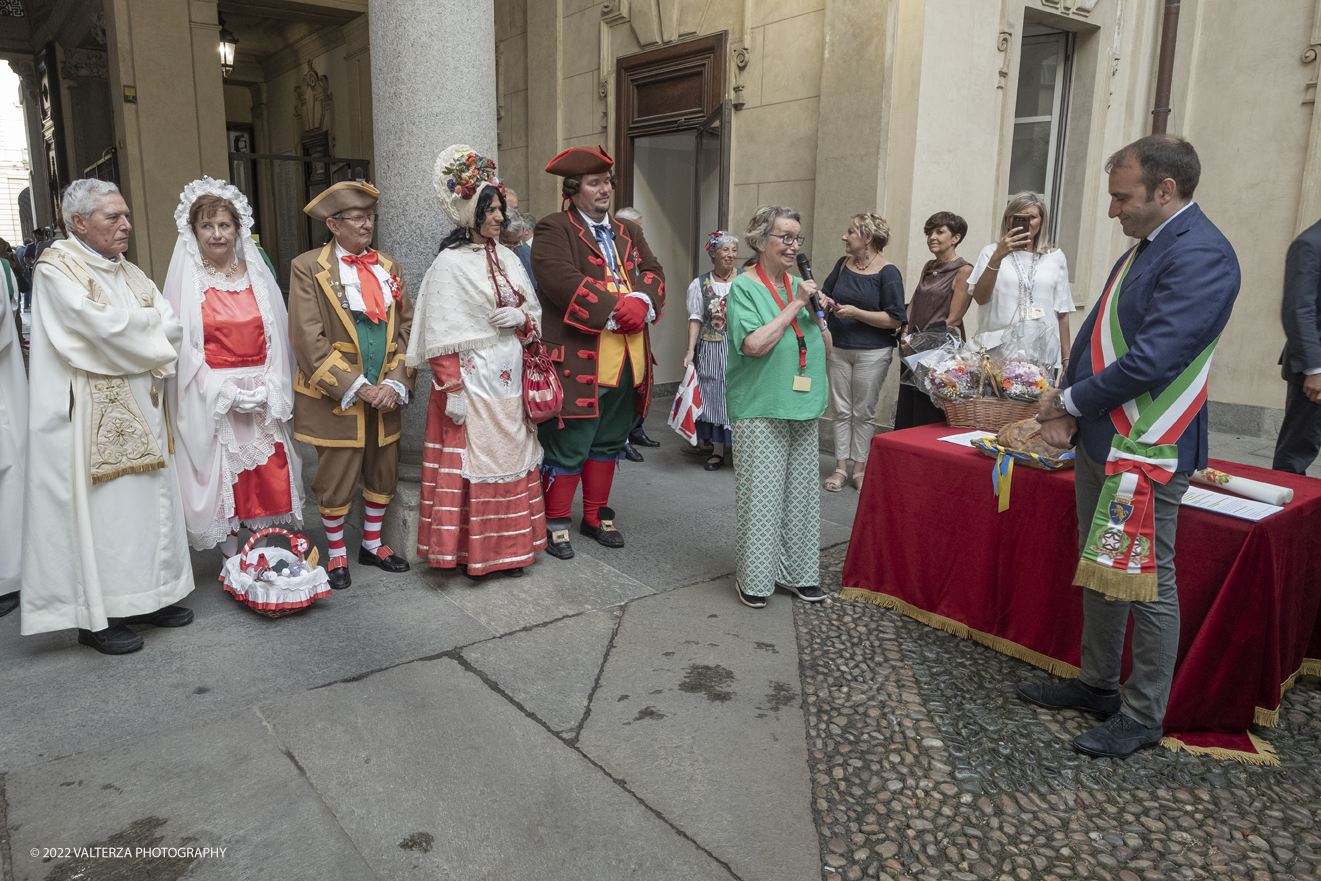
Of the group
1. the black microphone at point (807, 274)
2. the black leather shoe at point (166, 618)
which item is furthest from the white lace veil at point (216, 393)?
the black microphone at point (807, 274)

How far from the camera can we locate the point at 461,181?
390 cm

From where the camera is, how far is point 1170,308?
2543 millimetres

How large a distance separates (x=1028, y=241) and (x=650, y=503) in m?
2.70

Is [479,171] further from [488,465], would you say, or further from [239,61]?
[239,61]

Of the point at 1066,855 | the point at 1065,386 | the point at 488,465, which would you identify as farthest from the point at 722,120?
the point at 1066,855

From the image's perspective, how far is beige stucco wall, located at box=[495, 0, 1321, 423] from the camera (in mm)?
6469

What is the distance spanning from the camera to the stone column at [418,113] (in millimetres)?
4402

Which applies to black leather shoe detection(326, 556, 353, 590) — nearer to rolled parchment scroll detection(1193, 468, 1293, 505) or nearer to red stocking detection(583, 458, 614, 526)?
red stocking detection(583, 458, 614, 526)

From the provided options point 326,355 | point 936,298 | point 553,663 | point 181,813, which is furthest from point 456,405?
point 936,298

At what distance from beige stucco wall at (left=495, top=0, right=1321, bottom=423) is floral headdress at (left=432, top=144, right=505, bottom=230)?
3.62 m

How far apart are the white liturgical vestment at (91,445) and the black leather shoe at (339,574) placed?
0.79m

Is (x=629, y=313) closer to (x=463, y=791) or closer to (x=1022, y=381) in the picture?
(x=1022, y=381)

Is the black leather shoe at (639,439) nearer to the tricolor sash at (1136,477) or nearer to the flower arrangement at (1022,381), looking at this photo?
the flower arrangement at (1022,381)

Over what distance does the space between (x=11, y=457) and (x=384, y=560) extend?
1.67 metres
